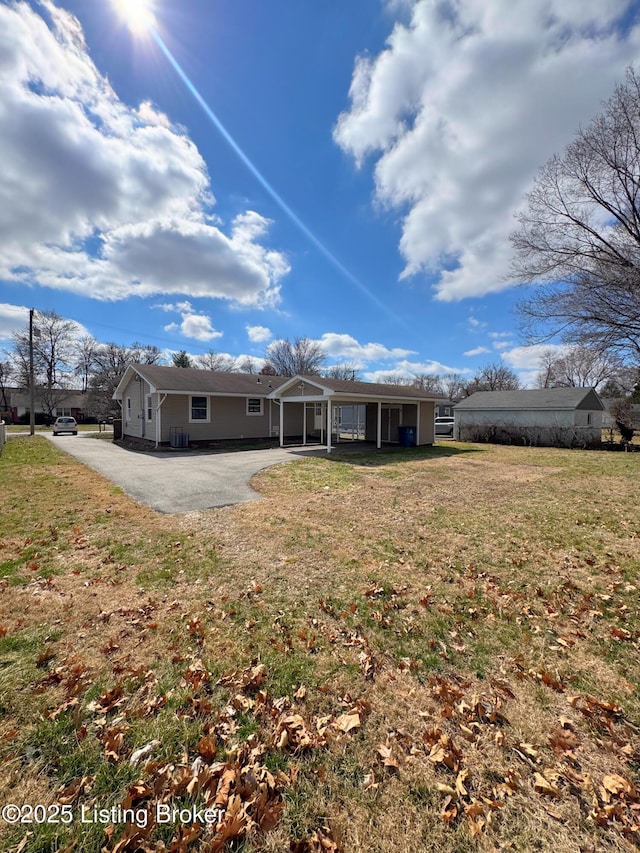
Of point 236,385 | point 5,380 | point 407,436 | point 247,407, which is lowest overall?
point 407,436

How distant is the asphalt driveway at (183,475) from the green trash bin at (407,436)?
727 centimetres

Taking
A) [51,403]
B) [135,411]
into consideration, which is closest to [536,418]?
[135,411]

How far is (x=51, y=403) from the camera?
4616cm

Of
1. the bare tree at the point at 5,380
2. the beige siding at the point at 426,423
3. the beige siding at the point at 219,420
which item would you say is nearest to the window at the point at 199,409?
the beige siding at the point at 219,420

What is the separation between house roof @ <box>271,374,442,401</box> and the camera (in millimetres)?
14695

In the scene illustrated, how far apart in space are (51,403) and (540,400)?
2149 inches

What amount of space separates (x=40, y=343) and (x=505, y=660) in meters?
56.1

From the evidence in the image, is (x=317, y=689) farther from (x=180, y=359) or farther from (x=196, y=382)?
(x=180, y=359)

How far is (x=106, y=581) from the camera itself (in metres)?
4.06

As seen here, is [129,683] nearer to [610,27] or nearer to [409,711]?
[409,711]

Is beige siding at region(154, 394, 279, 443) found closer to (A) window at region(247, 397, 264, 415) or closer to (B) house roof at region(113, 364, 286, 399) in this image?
(A) window at region(247, 397, 264, 415)

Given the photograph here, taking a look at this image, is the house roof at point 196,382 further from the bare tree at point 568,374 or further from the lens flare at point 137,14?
the bare tree at point 568,374

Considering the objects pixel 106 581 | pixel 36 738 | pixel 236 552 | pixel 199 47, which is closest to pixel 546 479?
pixel 236 552

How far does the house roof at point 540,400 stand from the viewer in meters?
22.8
